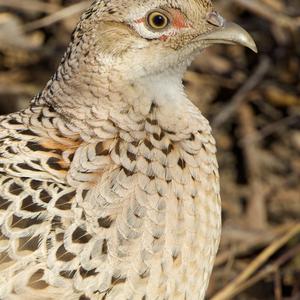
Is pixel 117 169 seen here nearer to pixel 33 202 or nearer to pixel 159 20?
pixel 33 202

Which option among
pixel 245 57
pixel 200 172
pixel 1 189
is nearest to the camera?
pixel 1 189

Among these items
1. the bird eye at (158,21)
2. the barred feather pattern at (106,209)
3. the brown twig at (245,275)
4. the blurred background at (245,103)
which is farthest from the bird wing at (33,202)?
the blurred background at (245,103)

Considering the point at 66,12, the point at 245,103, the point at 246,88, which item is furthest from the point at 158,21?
the point at 245,103

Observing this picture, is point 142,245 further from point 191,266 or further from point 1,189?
point 1,189

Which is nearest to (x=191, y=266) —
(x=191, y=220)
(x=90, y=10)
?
(x=191, y=220)

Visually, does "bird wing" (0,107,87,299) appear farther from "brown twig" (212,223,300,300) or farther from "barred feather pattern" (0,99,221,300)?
"brown twig" (212,223,300,300)

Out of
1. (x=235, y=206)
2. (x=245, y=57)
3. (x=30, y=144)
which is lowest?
(x=30, y=144)

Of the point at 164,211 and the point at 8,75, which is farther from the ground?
the point at 8,75
